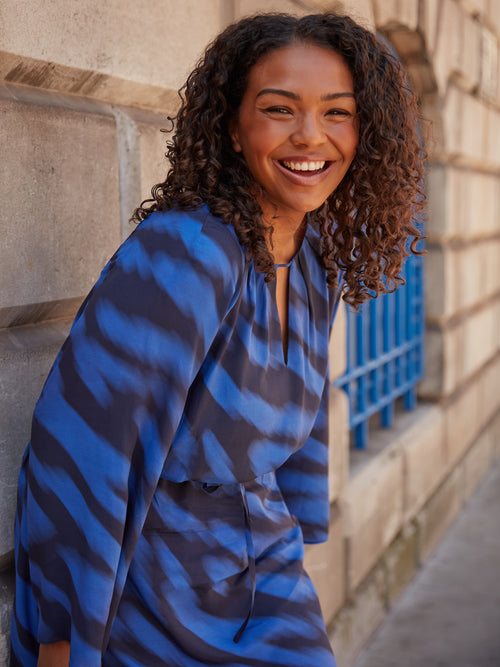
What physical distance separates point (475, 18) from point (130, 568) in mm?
4937

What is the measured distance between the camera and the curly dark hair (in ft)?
5.33

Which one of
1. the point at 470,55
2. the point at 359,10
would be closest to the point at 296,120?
the point at 359,10

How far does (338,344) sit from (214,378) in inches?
73.7

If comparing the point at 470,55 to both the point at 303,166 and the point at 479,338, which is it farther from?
the point at 303,166

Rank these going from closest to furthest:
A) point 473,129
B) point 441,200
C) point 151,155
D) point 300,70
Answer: point 300,70
point 151,155
point 441,200
point 473,129

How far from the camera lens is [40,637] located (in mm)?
1502

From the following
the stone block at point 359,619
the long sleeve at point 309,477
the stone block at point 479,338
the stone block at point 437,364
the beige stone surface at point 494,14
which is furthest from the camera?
the beige stone surface at point 494,14

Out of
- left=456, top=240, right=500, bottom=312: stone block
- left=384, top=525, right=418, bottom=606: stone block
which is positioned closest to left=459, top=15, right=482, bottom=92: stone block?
left=456, top=240, right=500, bottom=312: stone block

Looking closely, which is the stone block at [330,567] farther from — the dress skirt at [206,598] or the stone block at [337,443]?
the dress skirt at [206,598]

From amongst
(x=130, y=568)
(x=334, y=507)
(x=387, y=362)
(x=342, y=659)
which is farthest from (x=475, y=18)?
(x=130, y=568)

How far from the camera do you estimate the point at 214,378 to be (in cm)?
154

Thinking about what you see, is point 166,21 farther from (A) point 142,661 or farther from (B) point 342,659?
(B) point 342,659

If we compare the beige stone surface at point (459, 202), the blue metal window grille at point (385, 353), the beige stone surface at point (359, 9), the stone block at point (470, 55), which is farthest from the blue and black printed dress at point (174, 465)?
the stone block at point (470, 55)

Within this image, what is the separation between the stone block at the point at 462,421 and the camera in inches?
206
